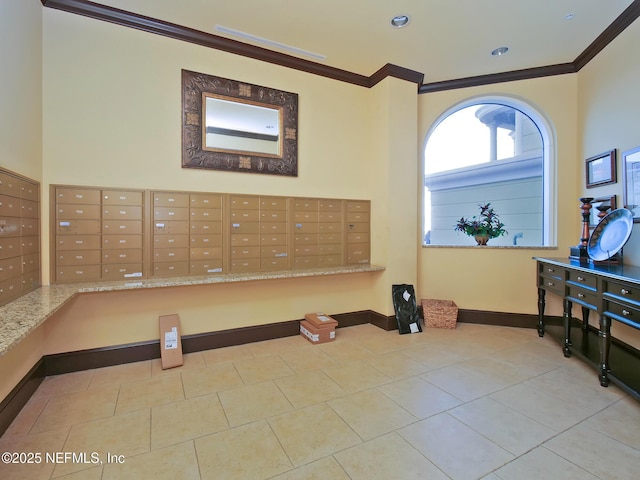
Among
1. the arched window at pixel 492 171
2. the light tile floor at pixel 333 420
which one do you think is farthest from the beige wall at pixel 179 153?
the arched window at pixel 492 171

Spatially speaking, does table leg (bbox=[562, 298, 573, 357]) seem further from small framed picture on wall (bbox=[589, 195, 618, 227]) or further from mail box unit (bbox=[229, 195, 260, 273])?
mail box unit (bbox=[229, 195, 260, 273])

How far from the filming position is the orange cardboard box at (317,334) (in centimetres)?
296

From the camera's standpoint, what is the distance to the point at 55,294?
1.99m

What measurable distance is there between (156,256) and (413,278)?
265 centimetres

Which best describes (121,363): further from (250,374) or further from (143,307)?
(250,374)

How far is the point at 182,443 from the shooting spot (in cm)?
159

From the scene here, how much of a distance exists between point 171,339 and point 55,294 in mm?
862

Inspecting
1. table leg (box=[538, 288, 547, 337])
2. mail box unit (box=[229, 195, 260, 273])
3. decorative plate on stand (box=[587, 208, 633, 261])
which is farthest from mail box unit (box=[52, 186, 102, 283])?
table leg (box=[538, 288, 547, 337])

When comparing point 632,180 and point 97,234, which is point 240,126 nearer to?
point 97,234

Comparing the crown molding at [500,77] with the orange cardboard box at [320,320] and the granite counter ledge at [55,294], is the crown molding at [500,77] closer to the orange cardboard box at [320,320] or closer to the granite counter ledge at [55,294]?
the granite counter ledge at [55,294]

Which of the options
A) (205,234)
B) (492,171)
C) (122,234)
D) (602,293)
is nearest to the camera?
(602,293)

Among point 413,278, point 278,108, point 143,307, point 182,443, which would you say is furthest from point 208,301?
point 413,278

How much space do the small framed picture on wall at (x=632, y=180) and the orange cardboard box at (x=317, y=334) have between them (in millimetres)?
2742

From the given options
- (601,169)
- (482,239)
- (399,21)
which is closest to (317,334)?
(482,239)
